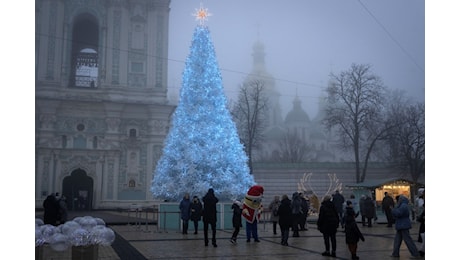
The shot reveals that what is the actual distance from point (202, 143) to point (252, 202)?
17.1 feet

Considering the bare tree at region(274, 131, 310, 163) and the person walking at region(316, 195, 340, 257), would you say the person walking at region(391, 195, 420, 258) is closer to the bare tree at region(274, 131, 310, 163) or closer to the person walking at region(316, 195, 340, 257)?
the person walking at region(316, 195, 340, 257)

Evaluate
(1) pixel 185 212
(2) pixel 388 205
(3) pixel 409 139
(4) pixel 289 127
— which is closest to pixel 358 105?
(3) pixel 409 139

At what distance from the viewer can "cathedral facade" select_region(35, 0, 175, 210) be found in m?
30.5

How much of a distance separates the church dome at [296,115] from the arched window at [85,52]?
1910 inches

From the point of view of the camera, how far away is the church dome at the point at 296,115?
78.6 m

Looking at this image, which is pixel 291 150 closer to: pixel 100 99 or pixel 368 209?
pixel 100 99

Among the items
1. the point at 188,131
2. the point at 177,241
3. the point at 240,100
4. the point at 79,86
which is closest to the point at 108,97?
the point at 79,86

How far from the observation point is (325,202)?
390 inches

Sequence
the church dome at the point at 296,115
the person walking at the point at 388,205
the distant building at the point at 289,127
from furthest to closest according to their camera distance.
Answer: the church dome at the point at 296,115 → the distant building at the point at 289,127 → the person walking at the point at 388,205

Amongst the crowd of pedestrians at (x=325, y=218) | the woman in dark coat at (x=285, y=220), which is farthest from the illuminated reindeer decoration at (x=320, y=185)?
the woman in dark coat at (x=285, y=220)

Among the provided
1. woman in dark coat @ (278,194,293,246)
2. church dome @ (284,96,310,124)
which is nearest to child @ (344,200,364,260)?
woman in dark coat @ (278,194,293,246)

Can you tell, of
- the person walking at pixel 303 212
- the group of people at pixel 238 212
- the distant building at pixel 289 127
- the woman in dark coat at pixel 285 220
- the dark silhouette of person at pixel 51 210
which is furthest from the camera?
the distant building at pixel 289 127

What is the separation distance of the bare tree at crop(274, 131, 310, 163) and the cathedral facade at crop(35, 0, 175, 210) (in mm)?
24614

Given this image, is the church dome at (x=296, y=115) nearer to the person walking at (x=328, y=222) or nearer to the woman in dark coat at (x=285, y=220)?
the woman in dark coat at (x=285, y=220)
